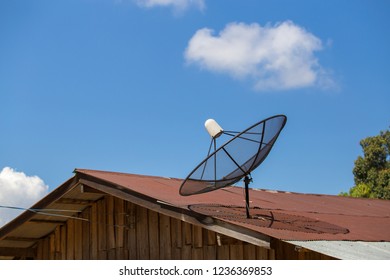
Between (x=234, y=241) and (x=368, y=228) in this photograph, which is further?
(x=368, y=228)

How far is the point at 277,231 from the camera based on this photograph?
8891 mm

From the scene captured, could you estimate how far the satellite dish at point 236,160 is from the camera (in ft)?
30.9

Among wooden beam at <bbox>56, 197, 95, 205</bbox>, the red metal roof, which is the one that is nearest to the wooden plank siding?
wooden beam at <bbox>56, 197, 95, 205</bbox>

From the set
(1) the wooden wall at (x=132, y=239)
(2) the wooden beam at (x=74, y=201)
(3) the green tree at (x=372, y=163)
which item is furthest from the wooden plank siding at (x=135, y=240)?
(3) the green tree at (x=372, y=163)

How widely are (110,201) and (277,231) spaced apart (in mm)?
4150

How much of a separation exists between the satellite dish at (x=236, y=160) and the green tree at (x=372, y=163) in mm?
25765

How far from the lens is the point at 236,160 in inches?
376

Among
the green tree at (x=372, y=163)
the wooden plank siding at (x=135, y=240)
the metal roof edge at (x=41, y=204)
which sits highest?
the green tree at (x=372, y=163)

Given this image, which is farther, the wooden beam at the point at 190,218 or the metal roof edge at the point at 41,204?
the metal roof edge at the point at 41,204

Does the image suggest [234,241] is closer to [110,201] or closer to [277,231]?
[277,231]

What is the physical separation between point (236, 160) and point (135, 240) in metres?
2.96

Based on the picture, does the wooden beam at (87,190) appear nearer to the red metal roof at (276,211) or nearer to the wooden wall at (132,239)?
the red metal roof at (276,211)
